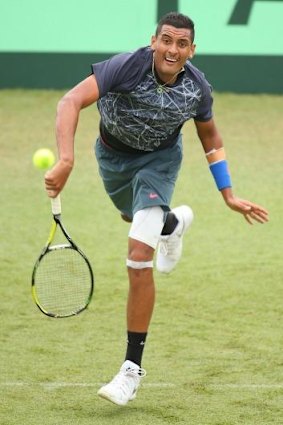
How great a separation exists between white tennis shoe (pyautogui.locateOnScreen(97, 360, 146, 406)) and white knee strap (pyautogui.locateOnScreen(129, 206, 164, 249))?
2.02 feet

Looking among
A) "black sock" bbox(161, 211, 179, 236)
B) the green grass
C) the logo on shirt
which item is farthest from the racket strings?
"black sock" bbox(161, 211, 179, 236)

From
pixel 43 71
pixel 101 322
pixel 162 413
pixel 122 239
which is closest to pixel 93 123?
pixel 43 71

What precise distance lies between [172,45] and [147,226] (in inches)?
35.9

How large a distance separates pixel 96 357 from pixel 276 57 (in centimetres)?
775

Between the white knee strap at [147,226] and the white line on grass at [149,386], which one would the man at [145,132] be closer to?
the white knee strap at [147,226]

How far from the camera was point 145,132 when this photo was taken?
6.27 meters

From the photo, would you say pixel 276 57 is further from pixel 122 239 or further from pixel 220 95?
pixel 122 239

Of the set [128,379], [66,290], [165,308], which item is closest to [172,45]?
[66,290]

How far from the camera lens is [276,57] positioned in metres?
13.8

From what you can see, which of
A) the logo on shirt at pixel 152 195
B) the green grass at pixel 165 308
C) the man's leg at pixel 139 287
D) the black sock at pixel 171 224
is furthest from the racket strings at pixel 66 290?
the black sock at pixel 171 224

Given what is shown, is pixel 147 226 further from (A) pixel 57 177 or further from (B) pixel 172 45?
(B) pixel 172 45

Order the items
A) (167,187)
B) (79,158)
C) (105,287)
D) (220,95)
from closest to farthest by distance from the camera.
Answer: (167,187), (105,287), (79,158), (220,95)

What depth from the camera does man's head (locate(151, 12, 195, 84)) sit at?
6016mm

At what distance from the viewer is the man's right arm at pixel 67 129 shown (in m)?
5.41
